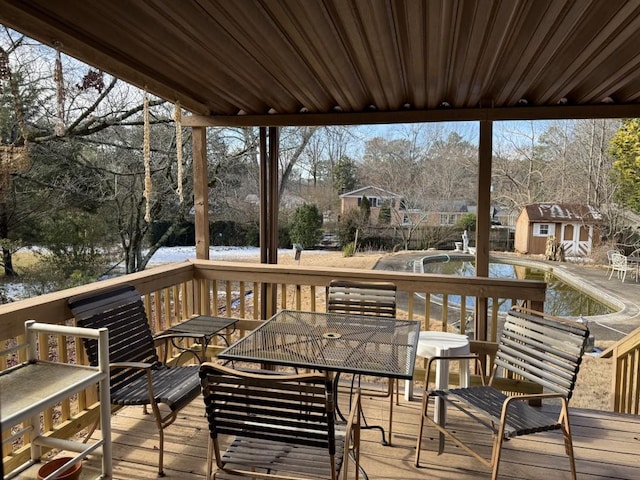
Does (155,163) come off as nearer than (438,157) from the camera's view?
Yes

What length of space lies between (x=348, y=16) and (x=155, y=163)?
8822 mm

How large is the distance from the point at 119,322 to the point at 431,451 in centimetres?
206

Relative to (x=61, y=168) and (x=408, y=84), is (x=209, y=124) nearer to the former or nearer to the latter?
(x=408, y=84)

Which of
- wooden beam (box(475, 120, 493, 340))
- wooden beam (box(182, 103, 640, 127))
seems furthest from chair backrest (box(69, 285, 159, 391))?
wooden beam (box(475, 120, 493, 340))

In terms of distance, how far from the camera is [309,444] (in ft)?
5.30

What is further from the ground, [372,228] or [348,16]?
[348,16]

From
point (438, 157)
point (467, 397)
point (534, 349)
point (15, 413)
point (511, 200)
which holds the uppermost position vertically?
point (438, 157)

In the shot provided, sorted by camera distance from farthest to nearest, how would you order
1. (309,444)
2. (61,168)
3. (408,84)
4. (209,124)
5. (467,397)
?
(61,168)
(209,124)
(408,84)
(467,397)
(309,444)

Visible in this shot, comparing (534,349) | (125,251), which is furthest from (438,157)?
(534,349)

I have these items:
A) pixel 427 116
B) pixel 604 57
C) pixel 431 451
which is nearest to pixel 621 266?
pixel 427 116

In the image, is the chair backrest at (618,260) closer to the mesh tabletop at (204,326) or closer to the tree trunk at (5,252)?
the mesh tabletop at (204,326)

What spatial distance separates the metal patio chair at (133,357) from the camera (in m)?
2.32

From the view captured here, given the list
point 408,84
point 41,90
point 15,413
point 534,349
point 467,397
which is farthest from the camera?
point 41,90

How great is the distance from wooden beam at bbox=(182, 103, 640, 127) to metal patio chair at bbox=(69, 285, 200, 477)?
6.44 feet
